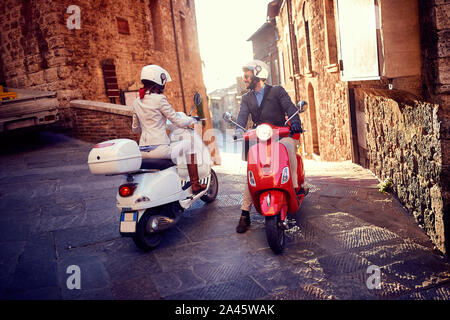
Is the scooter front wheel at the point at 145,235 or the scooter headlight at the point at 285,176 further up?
the scooter headlight at the point at 285,176

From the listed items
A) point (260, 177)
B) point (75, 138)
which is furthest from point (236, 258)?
point (75, 138)

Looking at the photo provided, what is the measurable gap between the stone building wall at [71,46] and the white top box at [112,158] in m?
8.48

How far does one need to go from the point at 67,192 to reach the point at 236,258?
3411mm

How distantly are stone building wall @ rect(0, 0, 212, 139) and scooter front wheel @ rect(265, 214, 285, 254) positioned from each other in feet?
30.3

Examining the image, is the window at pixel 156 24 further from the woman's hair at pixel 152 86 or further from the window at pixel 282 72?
the woman's hair at pixel 152 86

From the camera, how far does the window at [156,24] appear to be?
16.4 meters

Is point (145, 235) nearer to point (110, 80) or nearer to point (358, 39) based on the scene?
point (358, 39)

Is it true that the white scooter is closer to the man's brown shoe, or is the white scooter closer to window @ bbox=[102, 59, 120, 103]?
the man's brown shoe

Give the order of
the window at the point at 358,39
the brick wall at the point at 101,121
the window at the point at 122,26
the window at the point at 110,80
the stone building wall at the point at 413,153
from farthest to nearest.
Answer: the window at the point at 122,26, the window at the point at 110,80, the brick wall at the point at 101,121, the window at the point at 358,39, the stone building wall at the point at 413,153

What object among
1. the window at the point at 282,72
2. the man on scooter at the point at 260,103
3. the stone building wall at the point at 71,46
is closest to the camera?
the man on scooter at the point at 260,103

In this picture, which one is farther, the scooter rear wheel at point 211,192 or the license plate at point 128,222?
the scooter rear wheel at point 211,192

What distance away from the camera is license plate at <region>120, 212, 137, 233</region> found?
11.2ft

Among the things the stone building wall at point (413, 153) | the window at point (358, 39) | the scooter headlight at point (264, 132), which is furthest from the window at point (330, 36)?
the scooter headlight at point (264, 132)

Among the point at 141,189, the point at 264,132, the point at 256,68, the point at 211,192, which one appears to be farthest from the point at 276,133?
the point at 211,192
